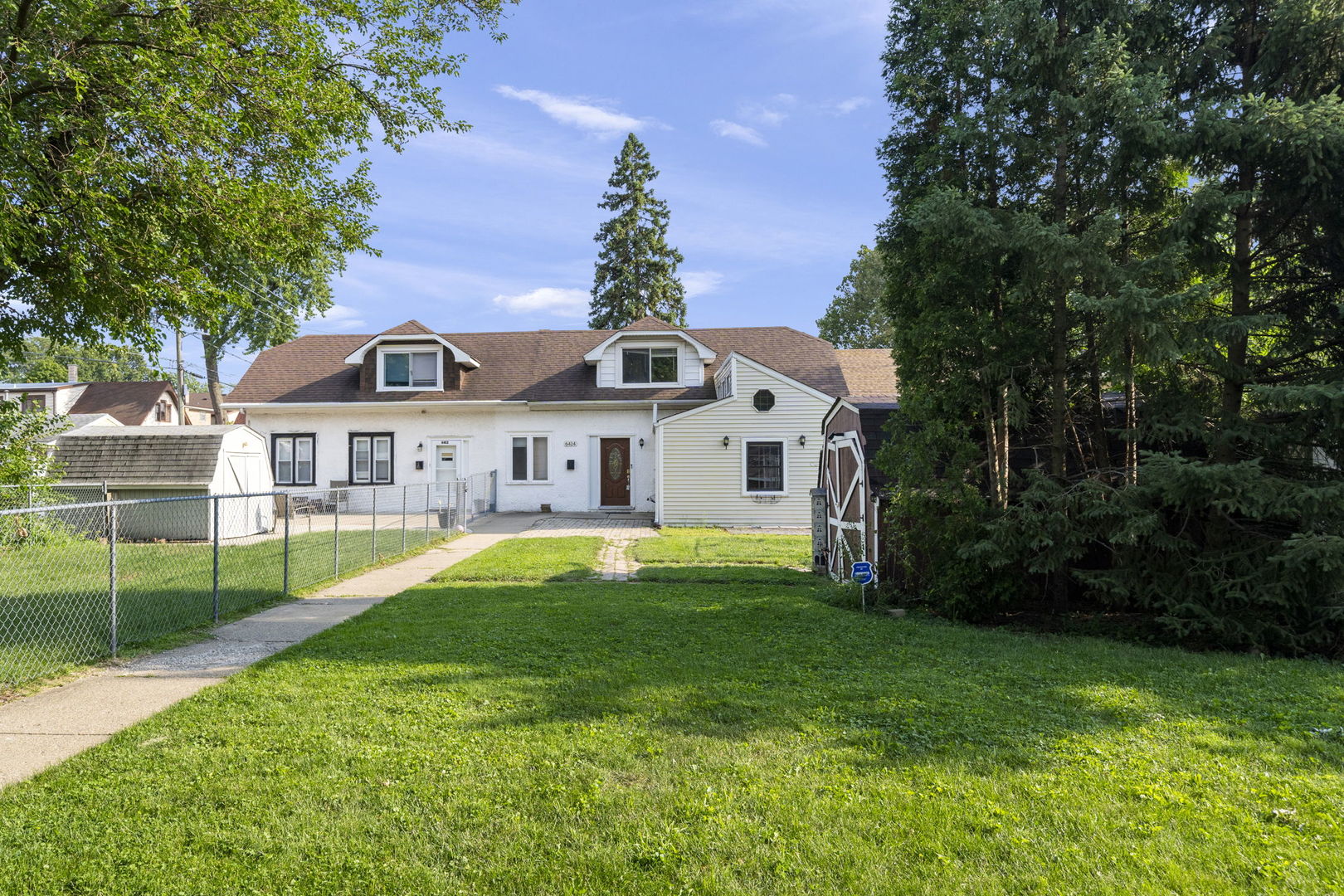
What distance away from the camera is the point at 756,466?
21.2 metres

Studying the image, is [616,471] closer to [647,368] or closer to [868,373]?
[647,368]

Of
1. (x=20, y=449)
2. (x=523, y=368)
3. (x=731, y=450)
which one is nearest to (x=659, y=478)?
(x=731, y=450)

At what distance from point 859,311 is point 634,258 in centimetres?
1398

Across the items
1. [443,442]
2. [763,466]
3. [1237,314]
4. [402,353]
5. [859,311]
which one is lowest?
[763,466]

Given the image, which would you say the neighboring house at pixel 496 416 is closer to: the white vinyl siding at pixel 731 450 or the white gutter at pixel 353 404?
the white gutter at pixel 353 404

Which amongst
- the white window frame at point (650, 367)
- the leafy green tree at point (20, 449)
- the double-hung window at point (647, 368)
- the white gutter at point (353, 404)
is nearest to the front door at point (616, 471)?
the white window frame at point (650, 367)

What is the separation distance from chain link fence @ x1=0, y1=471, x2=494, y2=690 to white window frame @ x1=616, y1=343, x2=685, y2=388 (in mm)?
6369

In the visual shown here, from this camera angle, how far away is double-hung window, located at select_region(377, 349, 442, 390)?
2422 cm

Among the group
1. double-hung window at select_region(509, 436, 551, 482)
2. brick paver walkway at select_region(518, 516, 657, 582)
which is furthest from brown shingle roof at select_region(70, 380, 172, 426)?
brick paver walkway at select_region(518, 516, 657, 582)

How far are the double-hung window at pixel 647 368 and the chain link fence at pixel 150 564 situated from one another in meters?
6.68

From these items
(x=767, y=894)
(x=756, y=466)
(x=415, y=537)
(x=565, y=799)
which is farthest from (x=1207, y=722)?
(x=756, y=466)

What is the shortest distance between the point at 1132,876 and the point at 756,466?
18.2 meters

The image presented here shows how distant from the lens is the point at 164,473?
16.9 meters

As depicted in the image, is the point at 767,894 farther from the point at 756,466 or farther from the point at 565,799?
the point at 756,466
